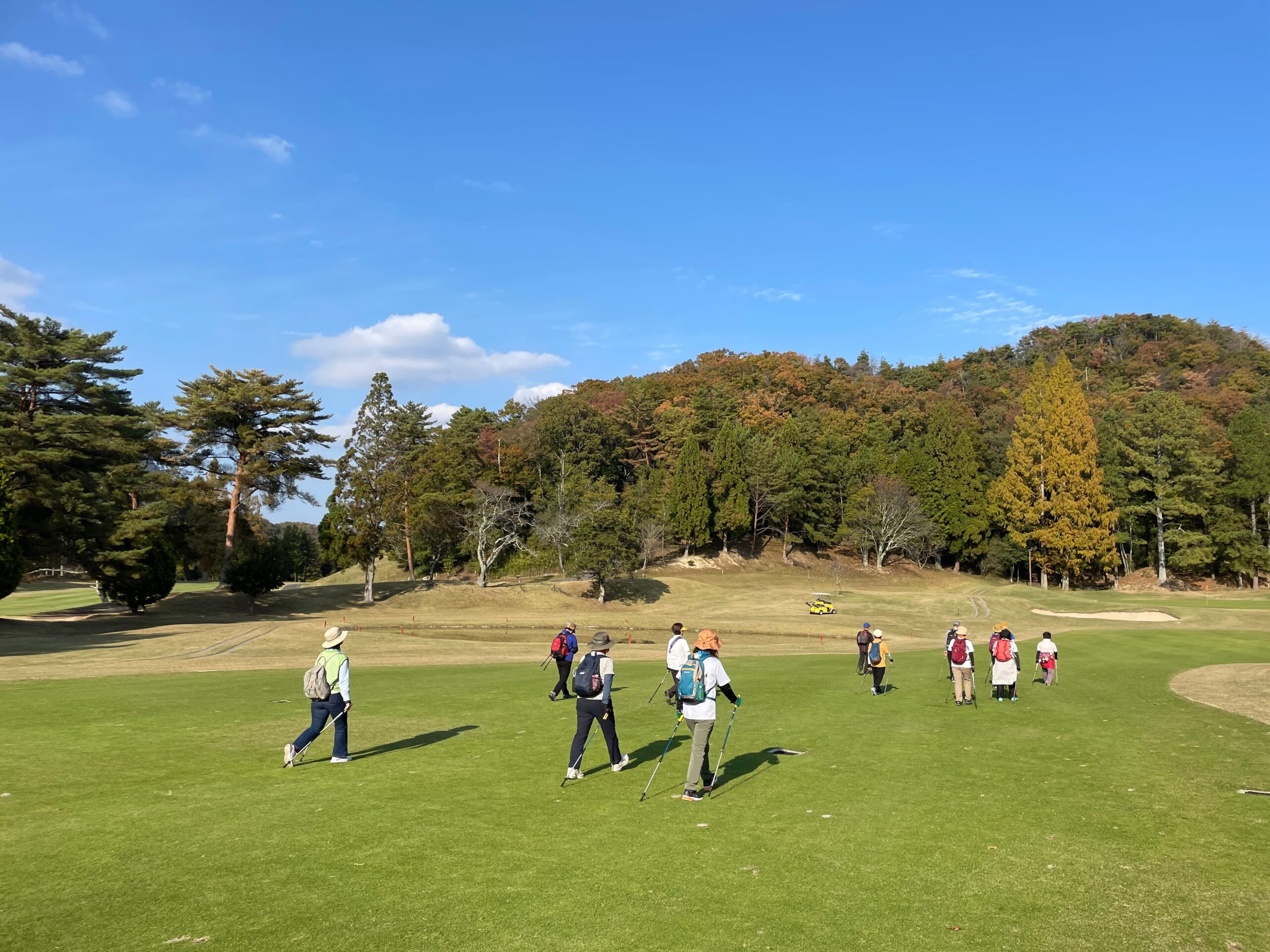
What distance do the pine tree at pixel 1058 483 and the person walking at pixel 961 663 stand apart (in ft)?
195

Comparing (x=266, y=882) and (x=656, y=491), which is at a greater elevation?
(x=656, y=491)

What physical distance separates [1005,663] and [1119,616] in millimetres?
41987

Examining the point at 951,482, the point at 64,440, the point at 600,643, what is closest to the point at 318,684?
the point at 600,643

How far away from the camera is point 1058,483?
70.9m

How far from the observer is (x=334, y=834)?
7.95 metres

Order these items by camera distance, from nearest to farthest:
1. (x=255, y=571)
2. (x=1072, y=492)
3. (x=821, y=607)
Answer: (x=255, y=571)
(x=821, y=607)
(x=1072, y=492)

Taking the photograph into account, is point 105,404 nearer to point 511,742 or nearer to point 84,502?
point 84,502

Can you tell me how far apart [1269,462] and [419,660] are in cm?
7755

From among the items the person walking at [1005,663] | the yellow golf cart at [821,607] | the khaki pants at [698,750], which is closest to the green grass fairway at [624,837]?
the khaki pants at [698,750]

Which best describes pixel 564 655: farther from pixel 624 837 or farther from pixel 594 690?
pixel 624 837

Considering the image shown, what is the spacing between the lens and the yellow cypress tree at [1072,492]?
227 ft

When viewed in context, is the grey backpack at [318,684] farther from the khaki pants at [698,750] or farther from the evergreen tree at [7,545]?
the evergreen tree at [7,545]

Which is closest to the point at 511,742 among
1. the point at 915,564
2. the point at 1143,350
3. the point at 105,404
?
the point at 105,404

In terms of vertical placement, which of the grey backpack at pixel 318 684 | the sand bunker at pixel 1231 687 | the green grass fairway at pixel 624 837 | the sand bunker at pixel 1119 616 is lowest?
the sand bunker at pixel 1119 616
